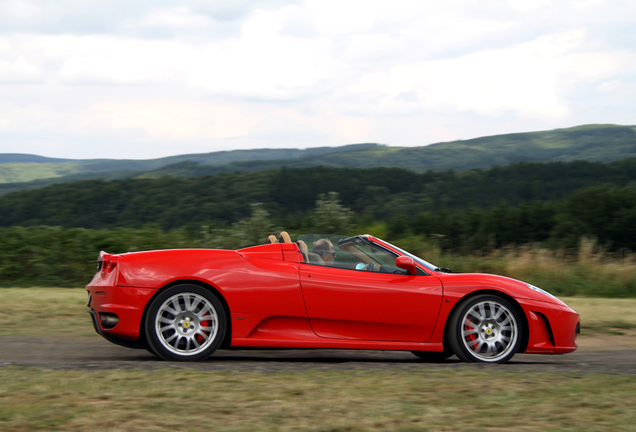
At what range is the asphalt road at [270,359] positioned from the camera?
17.3ft

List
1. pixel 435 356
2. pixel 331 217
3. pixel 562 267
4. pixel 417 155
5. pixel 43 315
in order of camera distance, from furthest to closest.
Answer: pixel 417 155
pixel 331 217
pixel 562 267
pixel 43 315
pixel 435 356

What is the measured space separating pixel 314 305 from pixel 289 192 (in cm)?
6027

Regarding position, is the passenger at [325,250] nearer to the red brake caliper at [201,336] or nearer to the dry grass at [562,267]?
the red brake caliper at [201,336]

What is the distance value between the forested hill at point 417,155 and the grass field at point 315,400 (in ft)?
273

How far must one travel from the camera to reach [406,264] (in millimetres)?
5805

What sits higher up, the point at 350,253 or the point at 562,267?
the point at 350,253

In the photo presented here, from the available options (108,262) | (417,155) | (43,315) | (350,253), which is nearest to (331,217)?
(43,315)

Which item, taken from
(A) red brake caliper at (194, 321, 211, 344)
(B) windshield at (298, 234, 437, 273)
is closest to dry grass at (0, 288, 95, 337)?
(A) red brake caliper at (194, 321, 211, 344)

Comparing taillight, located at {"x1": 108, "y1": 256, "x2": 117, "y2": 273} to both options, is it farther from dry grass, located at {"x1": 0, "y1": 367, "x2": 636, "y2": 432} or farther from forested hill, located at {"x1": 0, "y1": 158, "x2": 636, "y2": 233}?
forested hill, located at {"x1": 0, "y1": 158, "x2": 636, "y2": 233}

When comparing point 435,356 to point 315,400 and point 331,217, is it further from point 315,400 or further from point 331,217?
point 331,217

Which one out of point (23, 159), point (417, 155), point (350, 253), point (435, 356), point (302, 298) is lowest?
point (435, 356)

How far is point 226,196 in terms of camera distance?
221 ft

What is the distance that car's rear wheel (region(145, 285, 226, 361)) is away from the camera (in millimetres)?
5492

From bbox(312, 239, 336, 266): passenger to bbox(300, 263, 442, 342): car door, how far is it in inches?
4.1
